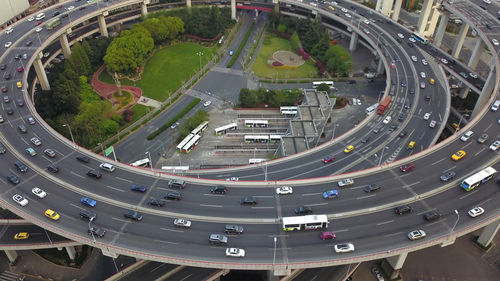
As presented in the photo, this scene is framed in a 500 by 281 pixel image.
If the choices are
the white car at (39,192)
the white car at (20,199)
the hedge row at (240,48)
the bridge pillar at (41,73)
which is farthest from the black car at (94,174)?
the hedge row at (240,48)

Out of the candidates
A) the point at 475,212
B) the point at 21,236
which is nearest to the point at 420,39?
→ the point at 475,212

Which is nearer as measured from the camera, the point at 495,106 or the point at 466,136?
the point at 466,136

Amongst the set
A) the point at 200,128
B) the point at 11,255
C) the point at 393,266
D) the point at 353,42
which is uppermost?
the point at 353,42

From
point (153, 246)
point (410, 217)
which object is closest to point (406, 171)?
point (410, 217)

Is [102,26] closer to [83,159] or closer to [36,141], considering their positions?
[36,141]

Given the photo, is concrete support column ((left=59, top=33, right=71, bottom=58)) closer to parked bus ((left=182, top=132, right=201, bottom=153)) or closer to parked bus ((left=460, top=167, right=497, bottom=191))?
parked bus ((left=182, top=132, right=201, bottom=153))

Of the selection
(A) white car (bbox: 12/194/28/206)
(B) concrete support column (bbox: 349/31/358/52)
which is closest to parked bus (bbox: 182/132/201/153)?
(A) white car (bbox: 12/194/28/206)

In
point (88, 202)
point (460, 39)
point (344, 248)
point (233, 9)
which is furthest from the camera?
point (233, 9)
